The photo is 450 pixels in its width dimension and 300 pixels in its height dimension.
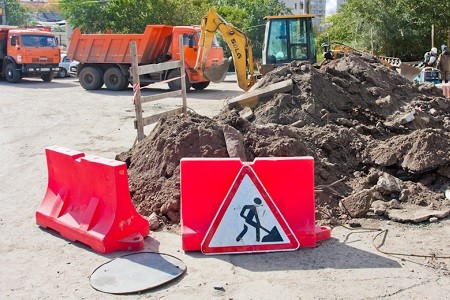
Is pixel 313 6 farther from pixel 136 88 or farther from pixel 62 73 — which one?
pixel 136 88

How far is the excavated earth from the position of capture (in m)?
7.34

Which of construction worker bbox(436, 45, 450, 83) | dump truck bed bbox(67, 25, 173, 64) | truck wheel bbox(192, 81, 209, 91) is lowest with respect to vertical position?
truck wheel bbox(192, 81, 209, 91)

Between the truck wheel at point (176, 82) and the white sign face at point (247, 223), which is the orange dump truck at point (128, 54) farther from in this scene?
the white sign face at point (247, 223)

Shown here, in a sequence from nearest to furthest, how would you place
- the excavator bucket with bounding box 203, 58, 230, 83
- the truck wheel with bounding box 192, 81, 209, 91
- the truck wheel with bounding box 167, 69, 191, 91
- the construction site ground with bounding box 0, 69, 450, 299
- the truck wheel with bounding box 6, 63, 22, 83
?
the construction site ground with bounding box 0, 69, 450, 299 → the excavator bucket with bounding box 203, 58, 230, 83 → the truck wheel with bounding box 167, 69, 191, 91 → the truck wheel with bounding box 192, 81, 209, 91 → the truck wheel with bounding box 6, 63, 22, 83

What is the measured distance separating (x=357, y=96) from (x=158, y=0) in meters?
29.5

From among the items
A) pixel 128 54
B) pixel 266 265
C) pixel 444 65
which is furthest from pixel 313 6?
pixel 266 265

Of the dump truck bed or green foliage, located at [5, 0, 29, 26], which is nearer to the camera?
the dump truck bed

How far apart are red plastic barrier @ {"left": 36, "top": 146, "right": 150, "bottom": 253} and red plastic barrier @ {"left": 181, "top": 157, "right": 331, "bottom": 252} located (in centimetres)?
60

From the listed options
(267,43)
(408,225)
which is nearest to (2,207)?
(408,225)

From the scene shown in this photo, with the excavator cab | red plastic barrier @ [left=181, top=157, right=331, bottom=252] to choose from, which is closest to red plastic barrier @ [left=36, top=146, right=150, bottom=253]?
red plastic barrier @ [left=181, top=157, right=331, bottom=252]

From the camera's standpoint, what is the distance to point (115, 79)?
25.4 metres

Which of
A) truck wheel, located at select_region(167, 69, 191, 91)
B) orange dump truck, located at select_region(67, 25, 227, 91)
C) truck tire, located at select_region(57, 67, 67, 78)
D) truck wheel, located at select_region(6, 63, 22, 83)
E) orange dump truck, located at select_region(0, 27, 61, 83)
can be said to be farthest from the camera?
truck tire, located at select_region(57, 67, 67, 78)

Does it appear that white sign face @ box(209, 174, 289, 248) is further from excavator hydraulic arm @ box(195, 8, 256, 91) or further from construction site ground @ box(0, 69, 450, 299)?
excavator hydraulic arm @ box(195, 8, 256, 91)

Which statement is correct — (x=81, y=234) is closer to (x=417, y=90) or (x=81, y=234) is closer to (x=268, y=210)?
(x=268, y=210)
